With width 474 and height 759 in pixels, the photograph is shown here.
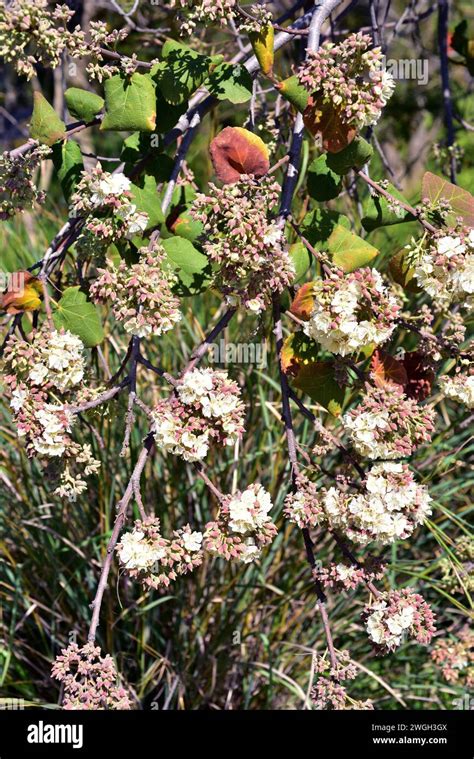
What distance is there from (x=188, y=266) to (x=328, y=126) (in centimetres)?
29

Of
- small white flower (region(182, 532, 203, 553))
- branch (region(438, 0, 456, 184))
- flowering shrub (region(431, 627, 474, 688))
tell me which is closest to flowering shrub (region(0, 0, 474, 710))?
small white flower (region(182, 532, 203, 553))

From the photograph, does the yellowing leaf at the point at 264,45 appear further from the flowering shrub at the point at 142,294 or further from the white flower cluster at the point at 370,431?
the white flower cluster at the point at 370,431

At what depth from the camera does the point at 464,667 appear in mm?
1753

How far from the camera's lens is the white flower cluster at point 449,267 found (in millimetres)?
1030

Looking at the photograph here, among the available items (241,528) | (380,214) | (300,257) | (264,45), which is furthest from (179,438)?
(264,45)

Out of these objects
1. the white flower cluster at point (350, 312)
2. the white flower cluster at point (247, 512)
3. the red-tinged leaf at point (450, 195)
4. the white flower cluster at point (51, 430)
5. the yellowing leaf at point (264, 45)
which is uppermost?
the yellowing leaf at point (264, 45)

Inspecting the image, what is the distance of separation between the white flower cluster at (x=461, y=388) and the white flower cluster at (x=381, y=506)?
0.13 meters

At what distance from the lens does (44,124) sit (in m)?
Result: 1.11

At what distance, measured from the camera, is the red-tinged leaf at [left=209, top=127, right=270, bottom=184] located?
112 centimetres

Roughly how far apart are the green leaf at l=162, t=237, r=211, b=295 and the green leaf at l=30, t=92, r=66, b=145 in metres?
0.22

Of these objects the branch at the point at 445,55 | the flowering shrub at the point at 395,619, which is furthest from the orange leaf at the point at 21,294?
the branch at the point at 445,55
